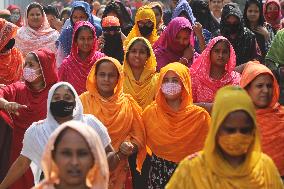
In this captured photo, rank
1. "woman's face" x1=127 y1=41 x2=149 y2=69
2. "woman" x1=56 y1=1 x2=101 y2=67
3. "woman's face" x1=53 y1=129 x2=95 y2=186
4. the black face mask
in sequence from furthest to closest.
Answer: the black face mask < "woman" x1=56 y1=1 x2=101 y2=67 < "woman's face" x1=127 y1=41 x2=149 y2=69 < "woman's face" x1=53 y1=129 x2=95 y2=186

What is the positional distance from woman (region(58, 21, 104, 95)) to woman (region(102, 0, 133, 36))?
2620 mm

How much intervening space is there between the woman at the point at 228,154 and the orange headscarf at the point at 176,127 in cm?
232

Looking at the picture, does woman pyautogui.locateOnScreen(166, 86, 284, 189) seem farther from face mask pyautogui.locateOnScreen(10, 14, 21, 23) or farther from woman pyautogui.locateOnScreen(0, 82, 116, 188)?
face mask pyautogui.locateOnScreen(10, 14, 21, 23)

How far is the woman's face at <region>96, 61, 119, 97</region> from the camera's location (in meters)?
7.37

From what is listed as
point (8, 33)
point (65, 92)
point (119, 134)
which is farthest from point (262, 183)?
point (8, 33)

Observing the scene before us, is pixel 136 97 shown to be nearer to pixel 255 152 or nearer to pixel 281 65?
pixel 281 65

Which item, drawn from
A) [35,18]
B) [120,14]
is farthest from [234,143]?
[120,14]

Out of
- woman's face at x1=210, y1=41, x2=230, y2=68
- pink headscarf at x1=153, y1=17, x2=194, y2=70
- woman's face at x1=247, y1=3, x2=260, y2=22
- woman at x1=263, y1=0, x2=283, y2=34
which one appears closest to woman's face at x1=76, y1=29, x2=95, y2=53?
pink headscarf at x1=153, y1=17, x2=194, y2=70

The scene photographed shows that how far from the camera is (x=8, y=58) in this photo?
9.48 meters

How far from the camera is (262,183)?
489 centimetres

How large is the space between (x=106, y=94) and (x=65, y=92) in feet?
3.63

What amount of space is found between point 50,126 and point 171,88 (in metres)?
1.35

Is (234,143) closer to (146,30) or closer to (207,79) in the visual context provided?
(207,79)

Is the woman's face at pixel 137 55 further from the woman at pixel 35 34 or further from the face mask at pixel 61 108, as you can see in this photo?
the woman at pixel 35 34
